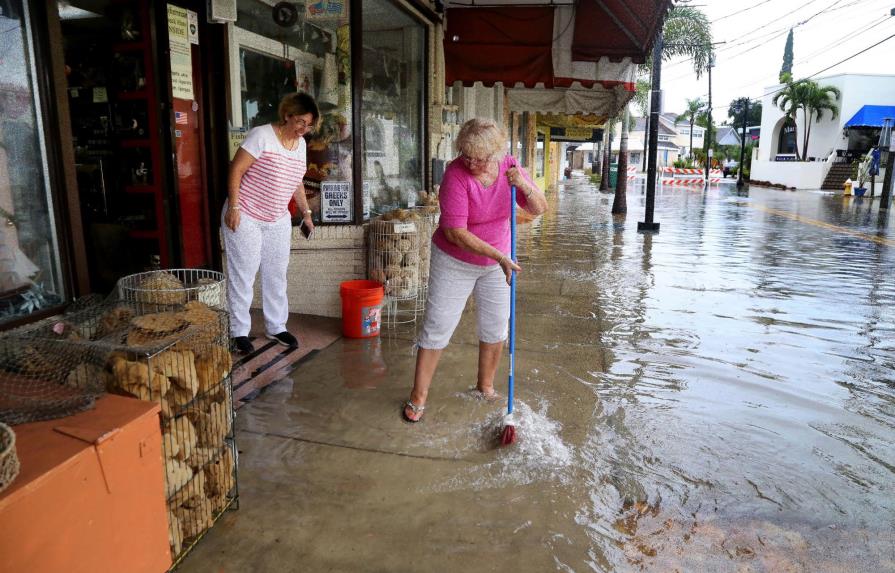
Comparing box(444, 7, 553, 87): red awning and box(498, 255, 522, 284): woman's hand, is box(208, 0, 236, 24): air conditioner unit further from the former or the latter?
box(444, 7, 553, 87): red awning

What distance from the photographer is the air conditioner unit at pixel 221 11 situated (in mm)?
4910

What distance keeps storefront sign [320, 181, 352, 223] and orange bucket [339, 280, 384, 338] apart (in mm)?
835

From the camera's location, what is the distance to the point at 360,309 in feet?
17.6

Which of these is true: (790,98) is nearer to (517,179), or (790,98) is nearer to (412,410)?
(517,179)

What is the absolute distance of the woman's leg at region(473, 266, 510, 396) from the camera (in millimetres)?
3908

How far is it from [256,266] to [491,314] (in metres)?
1.88

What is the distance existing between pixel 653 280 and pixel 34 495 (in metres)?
7.48

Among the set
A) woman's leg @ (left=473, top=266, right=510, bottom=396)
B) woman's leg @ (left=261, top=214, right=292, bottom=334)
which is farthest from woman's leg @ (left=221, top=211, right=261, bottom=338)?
woman's leg @ (left=473, top=266, right=510, bottom=396)

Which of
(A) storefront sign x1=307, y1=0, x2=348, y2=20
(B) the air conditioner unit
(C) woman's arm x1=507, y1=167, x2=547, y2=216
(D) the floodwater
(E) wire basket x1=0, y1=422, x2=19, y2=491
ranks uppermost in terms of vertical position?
(A) storefront sign x1=307, y1=0, x2=348, y2=20

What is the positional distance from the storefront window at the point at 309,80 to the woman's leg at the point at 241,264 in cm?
117

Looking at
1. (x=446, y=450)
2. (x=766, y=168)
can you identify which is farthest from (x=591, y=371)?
(x=766, y=168)

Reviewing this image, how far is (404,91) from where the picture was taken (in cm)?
765

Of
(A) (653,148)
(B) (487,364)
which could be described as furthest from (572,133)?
(B) (487,364)

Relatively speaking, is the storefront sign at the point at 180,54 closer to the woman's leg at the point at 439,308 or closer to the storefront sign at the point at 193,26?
the storefront sign at the point at 193,26
